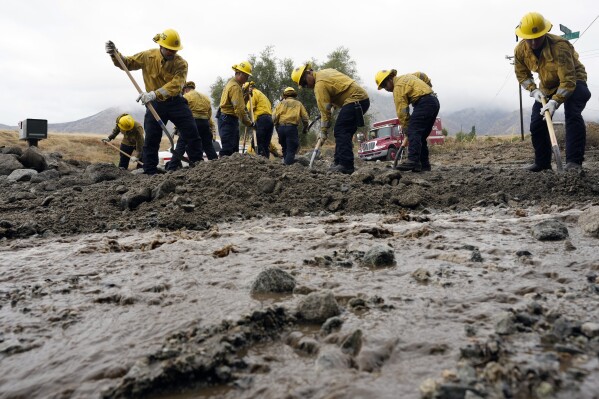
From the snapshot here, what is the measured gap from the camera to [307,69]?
7297 millimetres

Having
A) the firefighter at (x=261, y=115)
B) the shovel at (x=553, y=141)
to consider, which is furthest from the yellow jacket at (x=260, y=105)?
the shovel at (x=553, y=141)

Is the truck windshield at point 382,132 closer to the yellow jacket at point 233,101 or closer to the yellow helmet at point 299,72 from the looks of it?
the yellow jacket at point 233,101

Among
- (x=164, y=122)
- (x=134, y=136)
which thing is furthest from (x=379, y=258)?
(x=134, y=136)

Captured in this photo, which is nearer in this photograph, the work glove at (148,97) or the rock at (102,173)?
the work glove at (148,97)

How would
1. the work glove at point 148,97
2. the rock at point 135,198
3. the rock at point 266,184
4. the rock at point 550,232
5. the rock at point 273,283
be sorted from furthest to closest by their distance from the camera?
the work glove at point 148,97
the rock at point 266,184
the rock at point 135,198
the rock at point 550,232
the rock at point 273,283

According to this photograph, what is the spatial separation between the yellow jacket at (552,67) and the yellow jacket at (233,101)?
14.6 feet

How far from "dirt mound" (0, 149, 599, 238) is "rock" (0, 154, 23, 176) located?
3.91 m

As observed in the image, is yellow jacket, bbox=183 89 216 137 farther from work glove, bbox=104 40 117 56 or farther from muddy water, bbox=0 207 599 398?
muddy water, bbox=0 207 599 398

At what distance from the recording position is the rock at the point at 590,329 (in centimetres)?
146

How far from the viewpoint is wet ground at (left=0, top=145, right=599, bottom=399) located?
1.33 m

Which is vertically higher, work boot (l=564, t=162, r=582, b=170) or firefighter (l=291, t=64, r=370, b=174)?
firefighter (l=291, t=64, r=370, b=174)

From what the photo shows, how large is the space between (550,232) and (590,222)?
37 cm

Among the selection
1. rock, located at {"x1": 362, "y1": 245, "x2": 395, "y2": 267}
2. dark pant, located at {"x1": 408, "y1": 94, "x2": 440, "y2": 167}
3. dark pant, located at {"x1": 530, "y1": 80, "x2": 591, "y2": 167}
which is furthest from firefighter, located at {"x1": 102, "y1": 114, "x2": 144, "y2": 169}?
rock, located at {"x1": 362, "y1": 245, "x2": 395, "y2": 267}

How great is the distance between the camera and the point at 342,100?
7.38 meters
